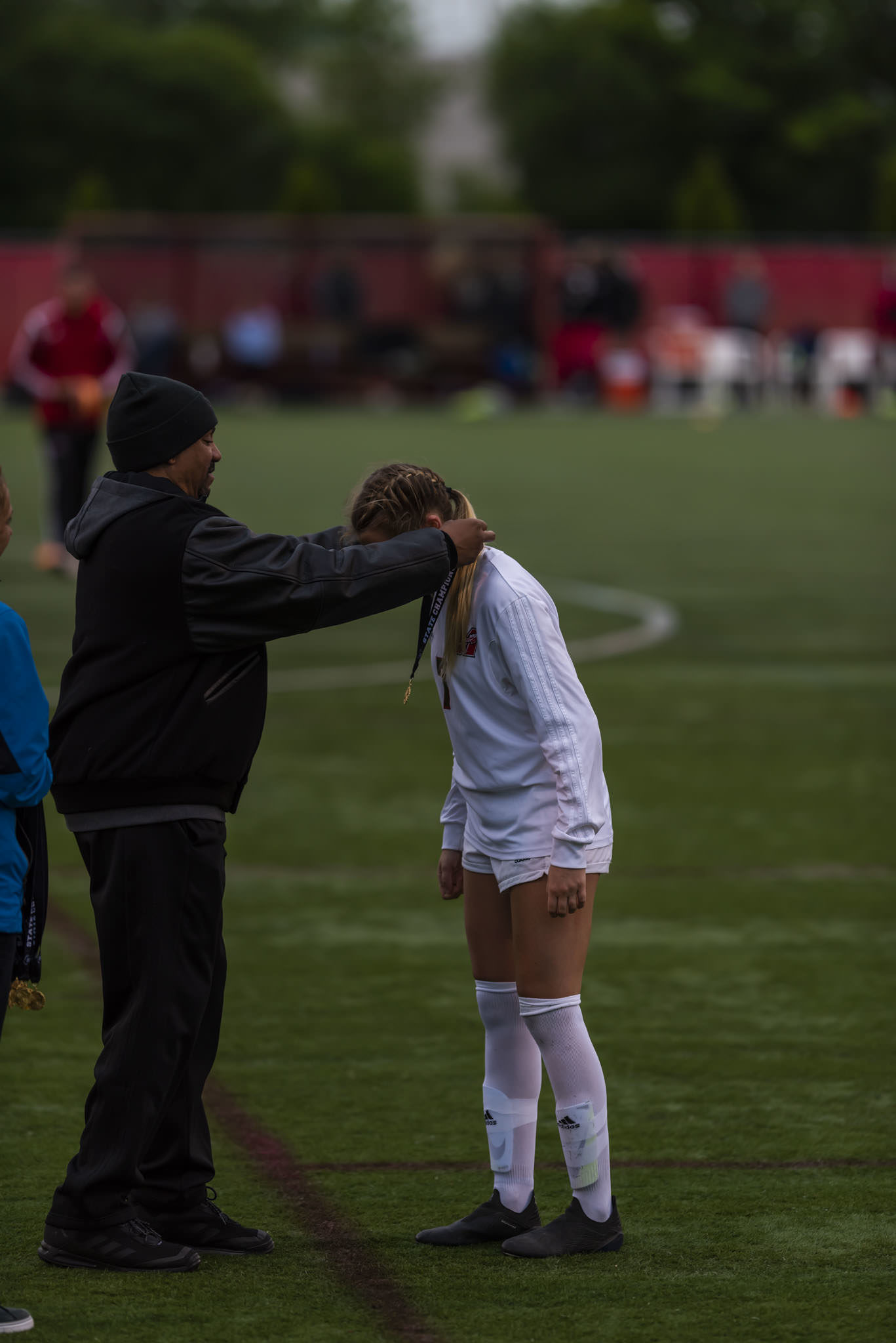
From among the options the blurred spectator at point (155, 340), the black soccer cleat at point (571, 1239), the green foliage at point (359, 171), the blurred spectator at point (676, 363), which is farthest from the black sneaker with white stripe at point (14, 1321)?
the green foliage at point (359, 171)

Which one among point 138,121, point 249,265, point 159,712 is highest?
point 138,121

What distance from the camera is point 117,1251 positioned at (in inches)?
180

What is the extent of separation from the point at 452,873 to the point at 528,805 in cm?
41

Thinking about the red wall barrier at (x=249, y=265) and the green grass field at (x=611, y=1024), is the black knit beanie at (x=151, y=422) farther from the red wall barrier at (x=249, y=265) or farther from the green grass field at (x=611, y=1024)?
the red wall barrier at (x=249, y=265)

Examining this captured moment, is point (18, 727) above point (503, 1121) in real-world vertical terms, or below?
above

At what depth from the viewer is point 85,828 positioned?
4523 millimetres

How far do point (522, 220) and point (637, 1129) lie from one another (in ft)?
243

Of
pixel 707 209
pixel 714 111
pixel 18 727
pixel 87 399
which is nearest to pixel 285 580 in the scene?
pixel 18 727

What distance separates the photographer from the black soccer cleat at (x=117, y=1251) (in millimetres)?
4582

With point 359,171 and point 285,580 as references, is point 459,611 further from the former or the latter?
point 359,171

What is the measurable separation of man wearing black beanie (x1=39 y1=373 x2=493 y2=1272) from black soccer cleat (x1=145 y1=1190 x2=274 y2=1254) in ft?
0.31

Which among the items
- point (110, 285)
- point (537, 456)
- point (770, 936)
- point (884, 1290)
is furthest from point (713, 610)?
point (110, 285)

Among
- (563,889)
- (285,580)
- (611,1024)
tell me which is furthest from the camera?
(611,1024)

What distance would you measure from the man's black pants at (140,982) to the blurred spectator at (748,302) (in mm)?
45330
